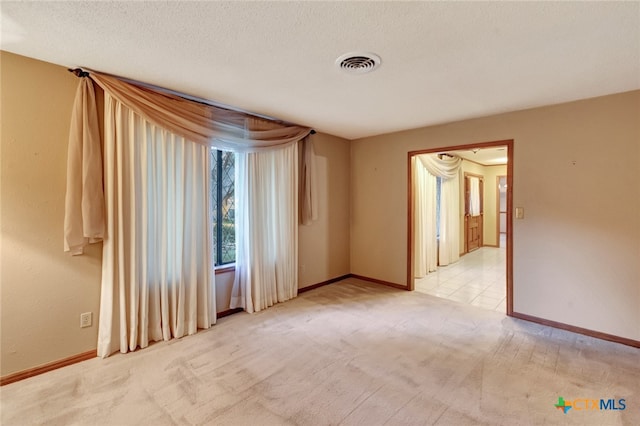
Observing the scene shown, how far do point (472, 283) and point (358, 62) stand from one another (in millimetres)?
3943

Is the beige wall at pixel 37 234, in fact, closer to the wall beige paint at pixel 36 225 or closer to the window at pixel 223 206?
the wall beige paint at pixel 36 225

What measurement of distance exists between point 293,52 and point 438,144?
8.25 feet

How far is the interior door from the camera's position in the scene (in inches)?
270

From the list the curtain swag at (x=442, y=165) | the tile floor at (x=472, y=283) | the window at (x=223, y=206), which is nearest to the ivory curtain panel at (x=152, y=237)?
the window at (x=223, y=206)

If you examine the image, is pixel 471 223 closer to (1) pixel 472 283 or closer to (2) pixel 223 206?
(1) pixel 472 283

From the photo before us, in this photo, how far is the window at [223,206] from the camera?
3.21 meters

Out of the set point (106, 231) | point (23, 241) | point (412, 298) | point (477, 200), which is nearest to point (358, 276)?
point (412, 298)

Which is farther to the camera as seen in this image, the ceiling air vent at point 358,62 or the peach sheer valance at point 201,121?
the peach sheer valance at point 201,121

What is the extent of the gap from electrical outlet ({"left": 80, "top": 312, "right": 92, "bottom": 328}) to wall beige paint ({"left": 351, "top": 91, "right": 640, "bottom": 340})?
13.6 feet

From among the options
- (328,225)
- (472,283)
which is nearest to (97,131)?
(328,225)

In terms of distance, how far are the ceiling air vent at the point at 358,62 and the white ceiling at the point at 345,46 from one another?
0.06 m

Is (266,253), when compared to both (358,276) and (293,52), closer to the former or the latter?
(358,276)

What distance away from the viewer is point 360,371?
7.08 feet

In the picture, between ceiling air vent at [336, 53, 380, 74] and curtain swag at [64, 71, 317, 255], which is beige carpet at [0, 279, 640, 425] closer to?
curtain swag at [64, 71, 317, 255]
